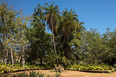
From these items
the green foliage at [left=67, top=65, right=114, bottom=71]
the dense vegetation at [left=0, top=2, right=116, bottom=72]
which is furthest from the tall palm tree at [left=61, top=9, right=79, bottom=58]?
the green foliage at [left=67, top=65, right=114, bottom=71]

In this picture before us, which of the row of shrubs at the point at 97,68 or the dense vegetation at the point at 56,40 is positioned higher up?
the dense vegetation at the point at 56,40

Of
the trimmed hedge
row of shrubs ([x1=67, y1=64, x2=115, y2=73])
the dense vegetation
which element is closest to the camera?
the trimmed hedge

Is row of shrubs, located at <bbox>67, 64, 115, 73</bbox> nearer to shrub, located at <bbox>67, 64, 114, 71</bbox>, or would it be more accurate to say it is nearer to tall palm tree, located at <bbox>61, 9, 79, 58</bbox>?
shrub, located at <bbox>67, 64, 114, 71</bbox>

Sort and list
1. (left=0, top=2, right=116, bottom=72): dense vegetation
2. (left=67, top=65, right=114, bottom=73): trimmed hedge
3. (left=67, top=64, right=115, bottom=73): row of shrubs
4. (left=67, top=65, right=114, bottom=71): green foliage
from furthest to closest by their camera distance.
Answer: (left=0, top=2, right=116, bottom=72): dense vegetation → (left=67, top=65, right=114, bottom=71): green foliage → (left=67, top=64, right=115, bottom=73): row of shrubs → (left=67, top=65, right=114, bottom=73): trimmed hedge

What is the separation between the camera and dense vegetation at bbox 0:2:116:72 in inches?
714

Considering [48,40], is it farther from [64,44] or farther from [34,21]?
[34,21]

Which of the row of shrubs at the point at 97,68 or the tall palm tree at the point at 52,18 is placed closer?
the row of shrubs at the point at 97,68

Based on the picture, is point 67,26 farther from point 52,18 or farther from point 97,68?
point 97,68

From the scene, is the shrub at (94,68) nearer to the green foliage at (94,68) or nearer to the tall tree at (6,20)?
the green foliage at (94,68)

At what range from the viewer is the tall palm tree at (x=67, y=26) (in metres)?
19.2

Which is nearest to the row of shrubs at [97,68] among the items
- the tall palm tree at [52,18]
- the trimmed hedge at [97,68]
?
the trimmed hedge at [97,68]

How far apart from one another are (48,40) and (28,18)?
18.3 feet

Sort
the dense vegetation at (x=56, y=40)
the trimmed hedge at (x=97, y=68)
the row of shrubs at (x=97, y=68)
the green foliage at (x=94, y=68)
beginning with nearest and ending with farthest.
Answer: the trimmed hedge at (x=97, y=68), the row of shrubs at (x=97, y=68), the green foliage at (x=94, y=68), the dense vegetation at (x=56, y=40)

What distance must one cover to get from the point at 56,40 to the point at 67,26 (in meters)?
4.08
